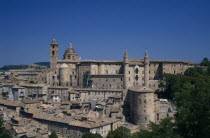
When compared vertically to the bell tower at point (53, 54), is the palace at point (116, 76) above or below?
below

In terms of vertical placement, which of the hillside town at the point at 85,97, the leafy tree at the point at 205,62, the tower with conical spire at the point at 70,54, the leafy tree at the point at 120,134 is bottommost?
the leafy tree at the point at 120,134

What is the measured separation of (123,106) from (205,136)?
34812mm

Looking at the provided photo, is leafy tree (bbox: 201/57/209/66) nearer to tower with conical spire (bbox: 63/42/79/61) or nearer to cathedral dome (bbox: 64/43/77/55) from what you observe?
tower with conical spire (bbox: 63/42/79/61)

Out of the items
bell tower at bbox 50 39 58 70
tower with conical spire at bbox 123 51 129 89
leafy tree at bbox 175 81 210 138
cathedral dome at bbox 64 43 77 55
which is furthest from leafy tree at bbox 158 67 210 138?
cathedral dome at bbox 64 43 77 55

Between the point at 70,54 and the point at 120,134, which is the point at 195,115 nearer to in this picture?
the point at 120,134

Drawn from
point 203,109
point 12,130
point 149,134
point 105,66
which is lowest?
point 12,130

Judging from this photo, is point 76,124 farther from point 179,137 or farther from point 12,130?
point 179,137

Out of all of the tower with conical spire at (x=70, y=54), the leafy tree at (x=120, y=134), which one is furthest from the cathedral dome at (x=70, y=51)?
the leafy tree at (x=120, y=134)

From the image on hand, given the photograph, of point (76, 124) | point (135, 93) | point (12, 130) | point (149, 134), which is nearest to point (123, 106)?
point (135, 93)

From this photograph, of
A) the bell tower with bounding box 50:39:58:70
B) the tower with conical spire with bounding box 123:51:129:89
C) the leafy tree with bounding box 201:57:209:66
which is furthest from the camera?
the bell tower with bounding box 50:39:58:70

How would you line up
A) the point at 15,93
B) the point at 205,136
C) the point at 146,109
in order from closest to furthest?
the point at 205,136 < the point at 146,109 < the point at 15,93

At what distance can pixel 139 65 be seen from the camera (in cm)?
6575

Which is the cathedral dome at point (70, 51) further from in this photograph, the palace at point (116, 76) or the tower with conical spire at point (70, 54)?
the palace at point (116, 76)

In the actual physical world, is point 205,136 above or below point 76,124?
above
